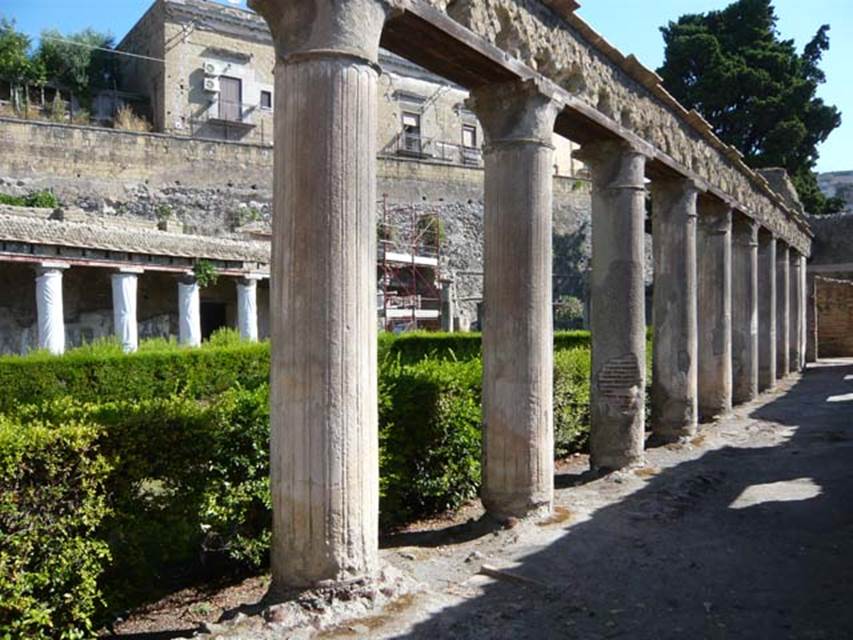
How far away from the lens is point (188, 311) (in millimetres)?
19094

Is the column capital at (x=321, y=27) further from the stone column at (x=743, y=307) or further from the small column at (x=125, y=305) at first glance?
the small column at (x=125, y=305)

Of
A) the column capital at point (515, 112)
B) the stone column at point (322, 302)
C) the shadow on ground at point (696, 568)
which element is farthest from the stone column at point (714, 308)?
the stone column at point (322, 302)

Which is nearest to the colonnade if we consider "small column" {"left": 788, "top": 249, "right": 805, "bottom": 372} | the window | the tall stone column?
the tall stone column

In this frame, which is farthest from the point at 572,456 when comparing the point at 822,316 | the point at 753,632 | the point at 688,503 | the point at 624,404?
the point at 822,316

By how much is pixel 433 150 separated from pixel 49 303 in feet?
76.2

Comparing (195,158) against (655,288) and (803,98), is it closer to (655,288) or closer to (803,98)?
(655,288)

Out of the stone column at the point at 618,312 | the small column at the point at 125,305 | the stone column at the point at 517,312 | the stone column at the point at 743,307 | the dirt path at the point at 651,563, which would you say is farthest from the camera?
the small column at the point at 125,305

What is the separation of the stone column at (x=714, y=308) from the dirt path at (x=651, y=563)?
2.86 metres

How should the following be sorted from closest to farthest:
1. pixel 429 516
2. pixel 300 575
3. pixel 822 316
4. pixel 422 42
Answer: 1. pixel 300 575
2. pixel 422 42
3. pixel 429 516
4. pixel 822 316

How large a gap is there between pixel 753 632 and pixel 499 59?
12.9 ft

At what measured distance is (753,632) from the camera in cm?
388

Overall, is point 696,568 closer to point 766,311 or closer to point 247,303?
point 766,311

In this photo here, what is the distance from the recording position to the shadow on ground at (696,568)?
3.95m

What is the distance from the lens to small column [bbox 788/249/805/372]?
18.4m
